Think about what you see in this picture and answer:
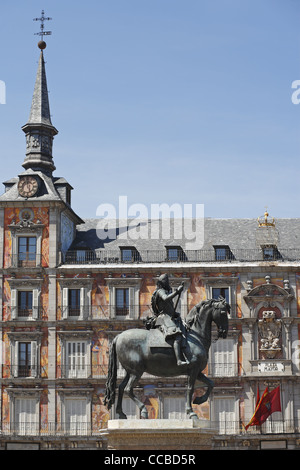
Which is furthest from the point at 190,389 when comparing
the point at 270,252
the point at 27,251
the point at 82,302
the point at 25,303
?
the point at 270,252

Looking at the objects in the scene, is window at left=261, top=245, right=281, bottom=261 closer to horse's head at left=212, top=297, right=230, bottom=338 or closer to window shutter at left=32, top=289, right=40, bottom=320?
window shutter at left=32, top=289, right=40, bottom=320

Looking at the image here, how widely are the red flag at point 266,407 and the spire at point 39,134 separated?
81.8ft

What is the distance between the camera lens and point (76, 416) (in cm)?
6216

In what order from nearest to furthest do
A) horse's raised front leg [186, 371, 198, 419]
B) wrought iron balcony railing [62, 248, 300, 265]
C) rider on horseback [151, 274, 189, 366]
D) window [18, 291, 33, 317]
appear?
1. rider on horseback [151, 274, 189, 366]
2. horse's raised front leg [186, 371, 198, 419]
3. window [18, 291, 33, 317]
4. wrought iron balcony railing [62, 248, 300, 265]

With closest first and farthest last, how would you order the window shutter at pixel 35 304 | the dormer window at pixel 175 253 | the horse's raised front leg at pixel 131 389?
the horse's raised front leg at pixel 131 389, the window shutter at pixel 35 304, the dormer window at pixel 175 253

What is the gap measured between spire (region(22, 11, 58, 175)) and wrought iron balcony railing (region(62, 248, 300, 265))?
8.17 m

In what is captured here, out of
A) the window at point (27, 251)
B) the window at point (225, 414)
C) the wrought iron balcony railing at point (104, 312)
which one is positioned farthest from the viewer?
the window at point (27, 251)

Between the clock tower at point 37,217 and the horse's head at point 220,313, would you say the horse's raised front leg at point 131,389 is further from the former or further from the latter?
the clock tower at point 37,217

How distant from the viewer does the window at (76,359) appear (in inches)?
2473

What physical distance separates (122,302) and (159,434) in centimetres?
3922

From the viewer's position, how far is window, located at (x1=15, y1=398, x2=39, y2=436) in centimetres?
6175

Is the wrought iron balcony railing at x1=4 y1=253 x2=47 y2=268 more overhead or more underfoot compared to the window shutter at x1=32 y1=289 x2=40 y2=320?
more overhead

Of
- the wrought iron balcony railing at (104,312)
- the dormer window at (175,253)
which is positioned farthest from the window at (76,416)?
the dormer window at (175,253)

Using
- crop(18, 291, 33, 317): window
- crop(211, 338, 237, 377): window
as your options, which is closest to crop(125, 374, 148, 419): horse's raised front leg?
crop(211, 338, 237, 377): window
